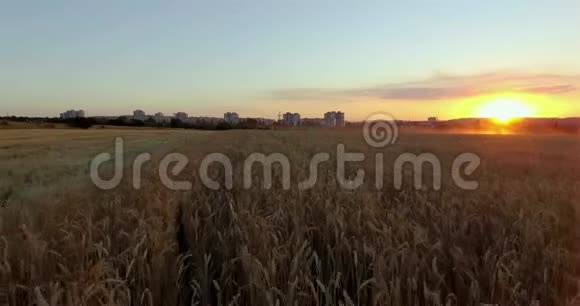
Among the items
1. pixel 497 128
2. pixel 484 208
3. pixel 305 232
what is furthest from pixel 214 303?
pixel 497 128

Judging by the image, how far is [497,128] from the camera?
60250mm

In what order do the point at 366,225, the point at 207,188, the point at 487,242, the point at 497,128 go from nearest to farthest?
the point at 487,242 → the point at 366,225 → the point at 207,188 → the point at 497,128

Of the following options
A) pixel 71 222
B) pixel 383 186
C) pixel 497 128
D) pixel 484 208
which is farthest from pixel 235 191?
pixel 497 128

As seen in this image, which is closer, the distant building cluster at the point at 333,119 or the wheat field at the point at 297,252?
the wheat field at the point at 297,252

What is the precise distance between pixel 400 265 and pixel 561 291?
732 millimetres

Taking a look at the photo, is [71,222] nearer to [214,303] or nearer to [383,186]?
[214,303]

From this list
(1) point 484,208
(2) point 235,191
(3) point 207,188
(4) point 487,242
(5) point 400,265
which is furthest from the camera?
(3) point 207,188

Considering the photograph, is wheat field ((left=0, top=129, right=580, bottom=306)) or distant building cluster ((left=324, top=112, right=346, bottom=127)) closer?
wheat field ((left=0, top=129, right=580, bottom=306))

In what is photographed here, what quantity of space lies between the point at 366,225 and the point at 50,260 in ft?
6.00

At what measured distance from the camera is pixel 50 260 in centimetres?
254

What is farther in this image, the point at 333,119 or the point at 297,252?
the point at 333,119

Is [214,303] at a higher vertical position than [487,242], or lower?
lower

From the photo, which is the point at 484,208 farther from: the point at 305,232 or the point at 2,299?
the point at 2,299

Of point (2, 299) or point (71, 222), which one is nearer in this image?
point (2, 299)
